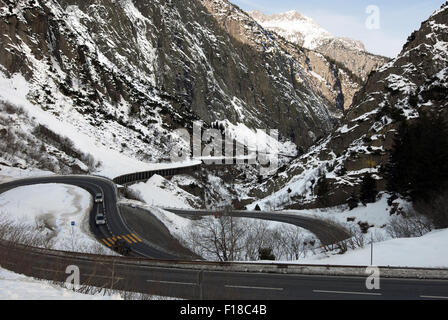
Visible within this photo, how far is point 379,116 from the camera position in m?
60.2

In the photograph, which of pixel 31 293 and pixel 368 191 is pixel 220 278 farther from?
pixel 368 191

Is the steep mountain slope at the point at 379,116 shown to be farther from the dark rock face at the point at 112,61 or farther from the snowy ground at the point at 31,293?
the dark rock face at the point at 112,61

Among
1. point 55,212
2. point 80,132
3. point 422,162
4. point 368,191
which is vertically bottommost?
point 55,212

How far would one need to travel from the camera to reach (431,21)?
69.3 m

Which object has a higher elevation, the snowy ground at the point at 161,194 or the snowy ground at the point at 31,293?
the snowy ground at the point at 161,194

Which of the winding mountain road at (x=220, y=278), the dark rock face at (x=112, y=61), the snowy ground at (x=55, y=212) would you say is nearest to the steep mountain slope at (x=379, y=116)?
the winding mountain road at (x=220, y=278)

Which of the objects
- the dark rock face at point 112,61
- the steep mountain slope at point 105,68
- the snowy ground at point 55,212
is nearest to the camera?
the snowy ground at point 55,212

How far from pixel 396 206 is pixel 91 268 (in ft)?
104

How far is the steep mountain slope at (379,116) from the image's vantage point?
5184cm

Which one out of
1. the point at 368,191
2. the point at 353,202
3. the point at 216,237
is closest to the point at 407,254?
the point at 216,237

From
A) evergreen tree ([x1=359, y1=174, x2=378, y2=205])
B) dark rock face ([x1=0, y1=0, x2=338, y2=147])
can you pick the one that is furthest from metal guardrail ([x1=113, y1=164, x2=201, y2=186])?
A: evergreen tree ([x1=359, y1=174, x2=378, y2=205])

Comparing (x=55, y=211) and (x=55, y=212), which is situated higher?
(x=55, y=211)
